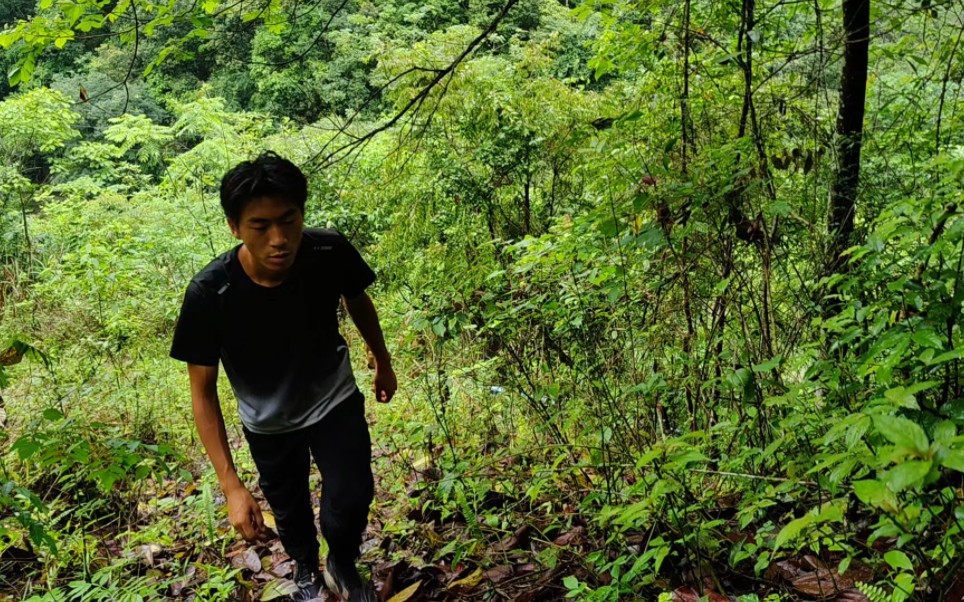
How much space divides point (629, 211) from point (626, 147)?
0.96 metres

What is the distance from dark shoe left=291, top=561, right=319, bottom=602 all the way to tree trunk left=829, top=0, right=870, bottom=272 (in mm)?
2722

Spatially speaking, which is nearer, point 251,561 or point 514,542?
point 514,542

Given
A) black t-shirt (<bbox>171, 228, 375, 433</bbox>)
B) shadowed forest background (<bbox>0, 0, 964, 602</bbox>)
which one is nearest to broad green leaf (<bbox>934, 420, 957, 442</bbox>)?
shadowed forest background (<bbox>0, 0, 964, 602</bbox>)

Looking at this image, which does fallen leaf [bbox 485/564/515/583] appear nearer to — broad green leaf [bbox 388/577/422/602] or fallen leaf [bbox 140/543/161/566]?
broad green leaf [bbox 388/577/422/602]

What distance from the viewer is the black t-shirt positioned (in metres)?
2.44

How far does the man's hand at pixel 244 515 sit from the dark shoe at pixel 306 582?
67 centimetres

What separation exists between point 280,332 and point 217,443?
480mm

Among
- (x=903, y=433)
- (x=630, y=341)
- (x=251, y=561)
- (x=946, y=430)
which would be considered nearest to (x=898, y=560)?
(x=946, y=430)

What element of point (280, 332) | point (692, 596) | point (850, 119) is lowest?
point (692, 596)

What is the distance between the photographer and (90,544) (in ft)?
11.6

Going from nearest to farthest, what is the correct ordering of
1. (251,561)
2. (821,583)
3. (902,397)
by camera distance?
(902,397) → (821,583) → (251,561)

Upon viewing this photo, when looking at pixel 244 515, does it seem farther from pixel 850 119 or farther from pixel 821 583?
pixel 850 119

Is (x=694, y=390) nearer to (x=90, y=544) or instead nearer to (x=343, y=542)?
(x=343, y=542)

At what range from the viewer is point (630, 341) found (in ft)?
9.81
